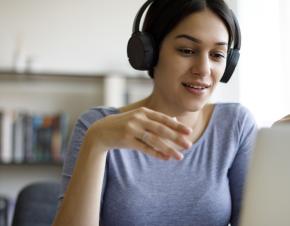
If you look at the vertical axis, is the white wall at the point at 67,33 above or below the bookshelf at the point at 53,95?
above

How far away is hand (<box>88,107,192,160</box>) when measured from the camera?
1.95 ft

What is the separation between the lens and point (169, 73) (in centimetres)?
102

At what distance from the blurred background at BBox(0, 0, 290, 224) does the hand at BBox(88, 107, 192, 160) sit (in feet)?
5.66

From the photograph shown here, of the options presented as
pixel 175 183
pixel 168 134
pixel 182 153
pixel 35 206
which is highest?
pixel 168 134

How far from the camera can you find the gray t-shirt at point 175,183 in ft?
3.31

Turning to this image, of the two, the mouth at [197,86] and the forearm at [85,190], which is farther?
the mouth at [197,86]

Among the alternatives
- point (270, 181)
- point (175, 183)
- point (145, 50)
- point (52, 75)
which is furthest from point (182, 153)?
point (52, 75)

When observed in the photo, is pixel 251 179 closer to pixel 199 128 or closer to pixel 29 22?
pixel 199 128

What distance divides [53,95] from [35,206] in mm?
1372

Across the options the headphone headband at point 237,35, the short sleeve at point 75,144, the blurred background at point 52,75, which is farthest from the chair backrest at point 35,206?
the blurred background at point 52,75

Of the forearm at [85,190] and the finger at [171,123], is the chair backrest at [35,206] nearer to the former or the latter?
the forearm at [85,190]

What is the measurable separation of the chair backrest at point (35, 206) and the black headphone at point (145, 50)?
54 cm

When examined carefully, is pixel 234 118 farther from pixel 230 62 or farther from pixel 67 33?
pixel 67 33

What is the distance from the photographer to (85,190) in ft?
2.69
